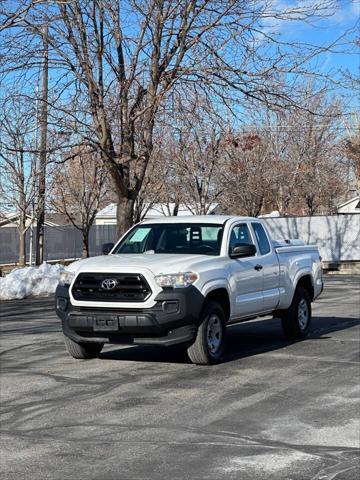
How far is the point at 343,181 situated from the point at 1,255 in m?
20.2

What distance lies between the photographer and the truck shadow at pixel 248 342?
35.3 feet

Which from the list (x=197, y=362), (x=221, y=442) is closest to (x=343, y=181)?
(x=197, y=362)

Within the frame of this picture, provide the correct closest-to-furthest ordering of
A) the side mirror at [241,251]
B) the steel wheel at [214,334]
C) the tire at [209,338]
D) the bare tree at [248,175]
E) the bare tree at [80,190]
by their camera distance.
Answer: the tire at [209,338] < the steel wheel at [214,334] < the side mirror at [241,251] < the bare tree at [80,190] < the bare tree at [248,175]

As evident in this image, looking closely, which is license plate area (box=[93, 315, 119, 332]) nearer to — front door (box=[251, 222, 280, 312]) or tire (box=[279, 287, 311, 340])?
front door (box=[251, 222, 280, 312])

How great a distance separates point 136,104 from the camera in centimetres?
1831

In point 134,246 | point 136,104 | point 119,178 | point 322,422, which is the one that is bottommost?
point 322,422

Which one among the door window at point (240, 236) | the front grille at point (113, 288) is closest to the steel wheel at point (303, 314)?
the door window at point (240, 236)

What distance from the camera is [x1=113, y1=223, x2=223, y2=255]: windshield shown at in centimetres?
1070

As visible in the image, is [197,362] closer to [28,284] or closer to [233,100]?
[233,100]

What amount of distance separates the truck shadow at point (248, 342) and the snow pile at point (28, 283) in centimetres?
857

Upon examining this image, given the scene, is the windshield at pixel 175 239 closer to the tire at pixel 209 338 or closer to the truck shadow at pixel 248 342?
the tire at pixel 209 338

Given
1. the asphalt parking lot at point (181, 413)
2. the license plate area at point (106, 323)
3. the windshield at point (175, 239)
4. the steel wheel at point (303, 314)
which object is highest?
the windshield at point (175, 239)

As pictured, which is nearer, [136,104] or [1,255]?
[136,104]

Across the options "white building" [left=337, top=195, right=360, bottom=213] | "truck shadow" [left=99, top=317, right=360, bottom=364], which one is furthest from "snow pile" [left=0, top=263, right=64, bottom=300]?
"white building" [left=337, top=195, right=360, bottom=213]
